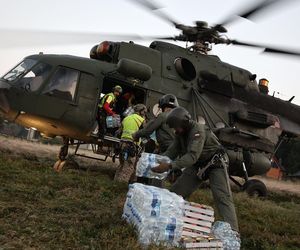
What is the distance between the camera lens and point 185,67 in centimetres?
1080

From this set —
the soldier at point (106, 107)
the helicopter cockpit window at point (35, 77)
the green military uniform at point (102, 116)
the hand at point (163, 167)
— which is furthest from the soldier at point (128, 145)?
the hand at point (163, 167)

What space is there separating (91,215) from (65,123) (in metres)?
4.07

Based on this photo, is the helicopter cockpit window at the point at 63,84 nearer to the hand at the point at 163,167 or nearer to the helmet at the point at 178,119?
the helmet at the point at 178,119

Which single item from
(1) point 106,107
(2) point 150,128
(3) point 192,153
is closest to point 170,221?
(3) point 192,153

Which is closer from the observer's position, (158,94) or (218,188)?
(218,188)

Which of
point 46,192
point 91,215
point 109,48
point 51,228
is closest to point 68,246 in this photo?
point 51,228

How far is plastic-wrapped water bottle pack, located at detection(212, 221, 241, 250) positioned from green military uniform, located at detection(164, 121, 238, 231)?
15cm

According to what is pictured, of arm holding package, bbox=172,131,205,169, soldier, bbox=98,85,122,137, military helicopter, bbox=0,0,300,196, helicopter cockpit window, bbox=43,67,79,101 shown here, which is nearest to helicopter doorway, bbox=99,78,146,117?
military helicopter, bbox=0,0,300,196

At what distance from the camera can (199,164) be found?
5.44 meters

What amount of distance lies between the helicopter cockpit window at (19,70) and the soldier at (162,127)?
3.60 metres

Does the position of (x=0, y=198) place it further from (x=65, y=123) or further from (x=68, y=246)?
(x=65, y=123)

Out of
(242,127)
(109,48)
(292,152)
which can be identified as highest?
(109,48)

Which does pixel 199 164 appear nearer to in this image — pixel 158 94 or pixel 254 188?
pixel 158 94

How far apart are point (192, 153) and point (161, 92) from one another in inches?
211
